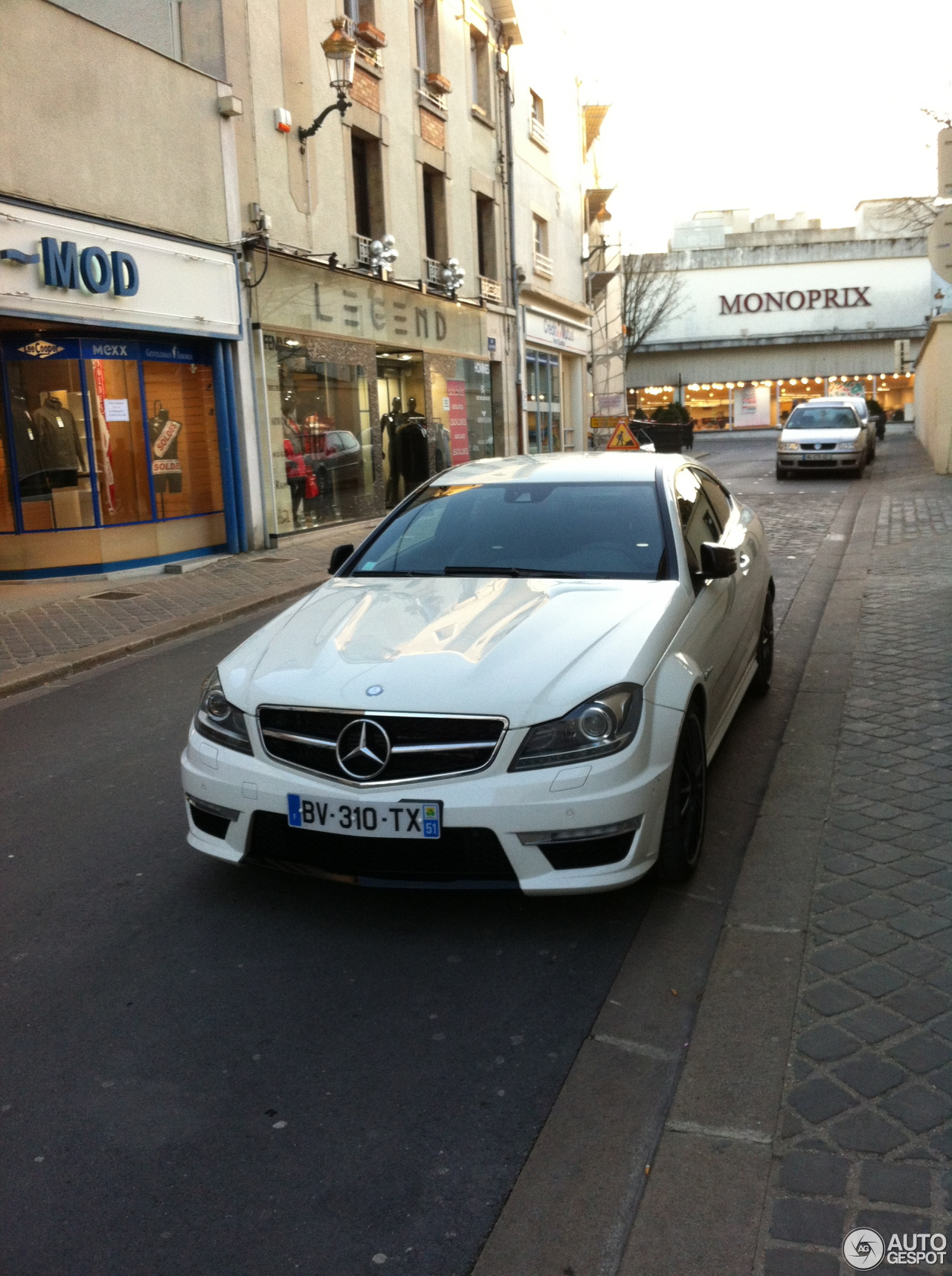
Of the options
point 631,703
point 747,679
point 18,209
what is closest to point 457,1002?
point 631,703

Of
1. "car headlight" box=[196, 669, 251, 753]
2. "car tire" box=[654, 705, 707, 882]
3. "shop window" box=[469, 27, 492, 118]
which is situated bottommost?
"car tire" box=[654, 705, 707, 882]

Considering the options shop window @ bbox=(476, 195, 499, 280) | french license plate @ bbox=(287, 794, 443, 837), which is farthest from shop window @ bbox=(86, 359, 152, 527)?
shop window @ bbox=(476, 195, 499, 280)

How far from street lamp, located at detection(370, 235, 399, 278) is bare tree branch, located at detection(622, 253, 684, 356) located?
96.3 feet

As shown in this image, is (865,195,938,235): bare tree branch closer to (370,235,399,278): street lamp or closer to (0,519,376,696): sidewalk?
(370,235,399,278): street lamp

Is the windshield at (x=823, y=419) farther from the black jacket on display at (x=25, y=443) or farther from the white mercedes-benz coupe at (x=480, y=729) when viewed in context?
the white mercedes-benz coupe at (x=480, y=729)

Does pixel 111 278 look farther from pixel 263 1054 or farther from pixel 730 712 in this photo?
pixel 263 1054

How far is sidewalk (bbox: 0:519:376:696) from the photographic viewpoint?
352 inches

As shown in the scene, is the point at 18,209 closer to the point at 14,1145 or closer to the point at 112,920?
the point at 112,920

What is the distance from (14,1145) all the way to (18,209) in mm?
11062

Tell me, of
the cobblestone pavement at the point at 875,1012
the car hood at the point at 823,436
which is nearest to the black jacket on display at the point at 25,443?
the cobblestone pavement at the point at 875,1012

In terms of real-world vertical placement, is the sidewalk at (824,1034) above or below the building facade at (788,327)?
below

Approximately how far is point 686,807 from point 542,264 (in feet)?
89.2

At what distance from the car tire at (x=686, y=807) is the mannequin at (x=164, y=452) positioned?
36.8ft

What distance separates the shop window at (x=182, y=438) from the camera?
14.3 metres
